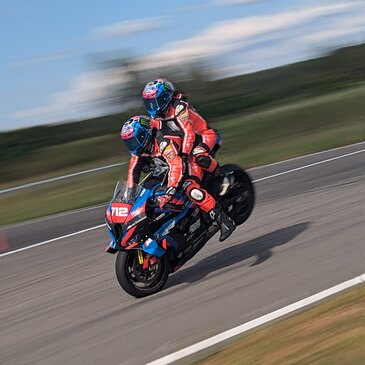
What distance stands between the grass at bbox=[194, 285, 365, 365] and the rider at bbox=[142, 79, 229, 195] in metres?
2.54

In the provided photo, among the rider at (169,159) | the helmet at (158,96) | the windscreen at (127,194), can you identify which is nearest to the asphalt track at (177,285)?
the rider at (169,159)

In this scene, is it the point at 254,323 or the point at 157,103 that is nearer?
the point at 254,323

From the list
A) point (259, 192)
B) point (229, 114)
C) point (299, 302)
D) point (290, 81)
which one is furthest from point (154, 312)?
point (290, 81)

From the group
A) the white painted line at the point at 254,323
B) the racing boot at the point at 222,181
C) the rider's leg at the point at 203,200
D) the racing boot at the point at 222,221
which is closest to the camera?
the white painted line at the point at 254,323

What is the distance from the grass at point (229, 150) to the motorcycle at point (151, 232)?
337 inches

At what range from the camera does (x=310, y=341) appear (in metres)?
5.07

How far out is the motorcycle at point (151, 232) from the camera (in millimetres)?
7305

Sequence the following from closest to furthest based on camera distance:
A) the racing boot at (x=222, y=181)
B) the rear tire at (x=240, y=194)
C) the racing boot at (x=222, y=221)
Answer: the racing boot at (x=222, y=221)
the racing boot at (x=222, y=181)
the rear tire at (x=240, y=194)

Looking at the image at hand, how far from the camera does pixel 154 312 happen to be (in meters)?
6.94

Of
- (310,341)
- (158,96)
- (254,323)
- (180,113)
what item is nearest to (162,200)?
(180,113)

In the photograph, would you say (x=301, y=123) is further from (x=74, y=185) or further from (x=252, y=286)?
(x=252, y=286)

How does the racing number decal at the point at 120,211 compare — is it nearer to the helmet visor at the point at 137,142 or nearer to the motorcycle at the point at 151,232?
the motorcycle at the point at 151,232

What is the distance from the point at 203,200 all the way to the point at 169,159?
0.59 m

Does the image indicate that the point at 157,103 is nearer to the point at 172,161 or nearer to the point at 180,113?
the point at 180,113
